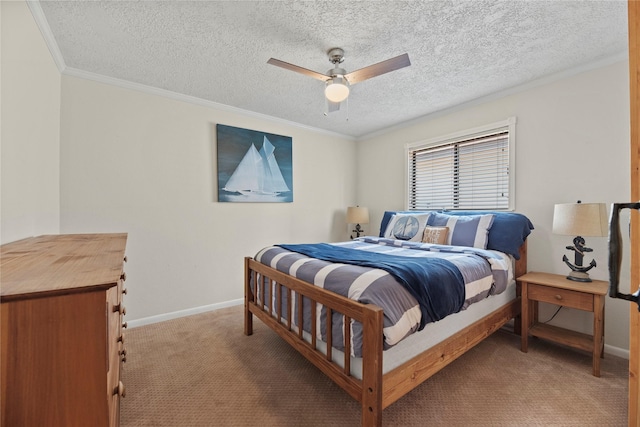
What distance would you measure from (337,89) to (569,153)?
86.5 inches

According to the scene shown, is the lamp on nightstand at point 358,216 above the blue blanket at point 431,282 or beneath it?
above

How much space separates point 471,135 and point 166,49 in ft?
10.4

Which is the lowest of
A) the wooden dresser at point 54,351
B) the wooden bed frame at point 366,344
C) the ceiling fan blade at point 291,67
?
the wooden bed frame at point 366,344

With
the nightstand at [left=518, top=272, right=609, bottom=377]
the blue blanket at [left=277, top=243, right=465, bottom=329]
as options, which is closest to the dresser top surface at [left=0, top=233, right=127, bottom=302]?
the blue blanket at [left=277, top=243, right=465, bottom=329]

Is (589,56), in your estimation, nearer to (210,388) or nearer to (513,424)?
(513,424)

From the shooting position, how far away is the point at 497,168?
A: 2961mm

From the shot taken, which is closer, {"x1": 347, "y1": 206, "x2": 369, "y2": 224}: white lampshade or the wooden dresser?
the wooden dresser

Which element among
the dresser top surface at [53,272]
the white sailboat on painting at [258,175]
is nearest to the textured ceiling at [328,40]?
the white sailboat on painting at [258,175]

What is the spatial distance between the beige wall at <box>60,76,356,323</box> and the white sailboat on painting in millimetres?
186

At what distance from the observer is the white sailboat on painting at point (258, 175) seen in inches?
132

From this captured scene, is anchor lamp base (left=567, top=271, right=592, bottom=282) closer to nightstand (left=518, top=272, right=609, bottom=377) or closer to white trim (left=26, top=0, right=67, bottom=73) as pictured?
nightstand (left=518, top=272, right=609, bottom=377)

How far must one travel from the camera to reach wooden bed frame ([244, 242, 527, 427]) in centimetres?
126

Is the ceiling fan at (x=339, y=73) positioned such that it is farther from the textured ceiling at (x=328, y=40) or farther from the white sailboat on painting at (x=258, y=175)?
the white sailboat on painting at (x=258, y=175)

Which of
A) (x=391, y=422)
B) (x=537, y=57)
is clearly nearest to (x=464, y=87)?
(x=537, y=57)
